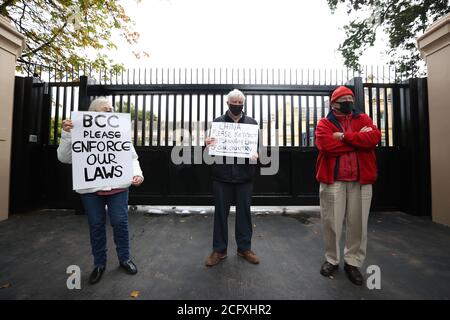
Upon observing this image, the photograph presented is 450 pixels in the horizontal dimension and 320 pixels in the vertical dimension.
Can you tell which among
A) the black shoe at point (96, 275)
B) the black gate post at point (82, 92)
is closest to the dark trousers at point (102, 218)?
the black shoe at point (96, 275)

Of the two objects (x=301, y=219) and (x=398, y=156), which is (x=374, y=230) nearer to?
(x=301, y=219)

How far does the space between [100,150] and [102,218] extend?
0.76 metres

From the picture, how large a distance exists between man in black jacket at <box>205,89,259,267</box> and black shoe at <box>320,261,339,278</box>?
0.78 meters

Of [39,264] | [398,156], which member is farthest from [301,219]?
[39,264]

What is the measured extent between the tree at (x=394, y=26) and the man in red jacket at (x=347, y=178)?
8.77m

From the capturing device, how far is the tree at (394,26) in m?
8.55

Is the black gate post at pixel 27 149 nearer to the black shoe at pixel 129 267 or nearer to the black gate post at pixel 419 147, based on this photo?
the black shoe at pixel 129 267

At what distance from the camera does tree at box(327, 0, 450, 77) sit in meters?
8.55

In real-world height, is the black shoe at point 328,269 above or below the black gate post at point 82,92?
below

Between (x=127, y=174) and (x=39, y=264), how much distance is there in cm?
172

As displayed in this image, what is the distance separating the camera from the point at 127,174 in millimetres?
2539

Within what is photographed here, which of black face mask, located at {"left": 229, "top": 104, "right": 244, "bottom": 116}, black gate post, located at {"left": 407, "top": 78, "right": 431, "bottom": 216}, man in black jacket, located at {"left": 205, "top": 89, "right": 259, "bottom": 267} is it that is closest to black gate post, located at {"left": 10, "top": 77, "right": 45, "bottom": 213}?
man in black jacket, located at {"left": 205, "top": 89, "right": 259, "bottom": 267}
